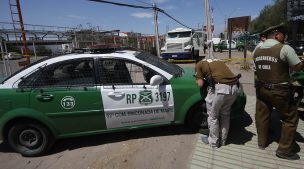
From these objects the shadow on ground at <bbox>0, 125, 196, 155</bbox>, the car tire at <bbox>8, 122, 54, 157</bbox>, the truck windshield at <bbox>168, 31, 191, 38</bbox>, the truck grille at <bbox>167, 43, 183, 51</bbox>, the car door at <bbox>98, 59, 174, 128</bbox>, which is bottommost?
the shadow on ground at <bbox>0, 125, 196, 155</bbox>

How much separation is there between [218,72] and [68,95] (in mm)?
2411

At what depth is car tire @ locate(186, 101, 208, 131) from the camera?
→ 14.8 ft

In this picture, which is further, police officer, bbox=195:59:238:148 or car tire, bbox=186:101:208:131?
car tire, bbox=186:101:208:131

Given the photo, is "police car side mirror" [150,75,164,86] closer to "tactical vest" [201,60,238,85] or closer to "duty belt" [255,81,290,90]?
"tactical vest" [201,60,238,85]

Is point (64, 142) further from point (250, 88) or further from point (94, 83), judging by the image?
point (250, 88)

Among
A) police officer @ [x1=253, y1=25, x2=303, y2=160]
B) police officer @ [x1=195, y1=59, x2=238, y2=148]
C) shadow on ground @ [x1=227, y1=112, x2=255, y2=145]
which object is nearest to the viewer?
police officer @ [x1=253, y1=25, x2=303, y2=160]

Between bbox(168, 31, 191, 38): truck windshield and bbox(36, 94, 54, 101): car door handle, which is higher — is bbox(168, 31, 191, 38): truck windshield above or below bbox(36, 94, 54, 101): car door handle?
above

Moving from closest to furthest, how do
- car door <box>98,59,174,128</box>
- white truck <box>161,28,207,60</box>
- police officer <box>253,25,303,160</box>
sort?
police officer <box>253,25,303,160</box> → car door <box>98,59,174,128</box> → white truck <box>161,28,207,60</box>

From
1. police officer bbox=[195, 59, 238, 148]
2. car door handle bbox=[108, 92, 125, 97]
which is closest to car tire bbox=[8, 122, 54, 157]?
car door handle bbox=[108, 92, 125, 97]

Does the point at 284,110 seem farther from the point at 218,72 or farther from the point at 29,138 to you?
the point at 29,138

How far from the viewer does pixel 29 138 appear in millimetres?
4422

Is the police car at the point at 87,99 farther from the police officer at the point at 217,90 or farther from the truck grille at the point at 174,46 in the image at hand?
the truck grille at the point at 174,46

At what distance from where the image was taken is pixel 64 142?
4.95 m

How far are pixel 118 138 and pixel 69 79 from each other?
1445mm
